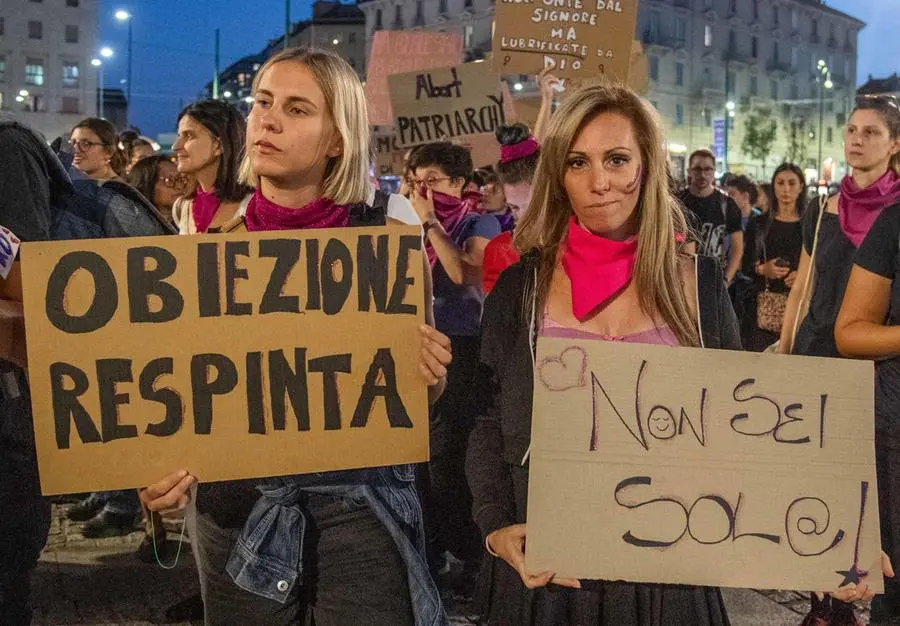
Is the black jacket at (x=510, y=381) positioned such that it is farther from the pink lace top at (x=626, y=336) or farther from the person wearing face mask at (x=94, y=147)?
the person wearing face mask at (x=94, y=147)

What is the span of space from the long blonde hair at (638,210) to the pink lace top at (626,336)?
0.02 meters

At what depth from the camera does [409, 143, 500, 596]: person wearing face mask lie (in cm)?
531

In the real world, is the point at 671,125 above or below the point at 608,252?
above

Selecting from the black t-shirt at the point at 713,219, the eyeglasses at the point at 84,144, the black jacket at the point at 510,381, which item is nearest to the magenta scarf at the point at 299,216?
the black jacket at the point at 510,381

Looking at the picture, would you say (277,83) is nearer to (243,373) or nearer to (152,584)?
(243,373)

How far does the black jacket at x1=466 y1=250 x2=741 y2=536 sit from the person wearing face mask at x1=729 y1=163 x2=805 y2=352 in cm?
547

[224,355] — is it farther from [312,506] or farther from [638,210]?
[638,210]

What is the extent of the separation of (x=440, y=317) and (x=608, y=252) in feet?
9.53

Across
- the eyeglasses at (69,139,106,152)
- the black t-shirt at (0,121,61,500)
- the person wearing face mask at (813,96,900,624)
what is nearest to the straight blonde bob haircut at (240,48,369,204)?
the black t-shirt at (0,121,61,500)

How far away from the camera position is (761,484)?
7.60 feet

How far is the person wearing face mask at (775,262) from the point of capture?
312 inches

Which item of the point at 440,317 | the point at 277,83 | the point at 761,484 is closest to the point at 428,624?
the point at 761,484

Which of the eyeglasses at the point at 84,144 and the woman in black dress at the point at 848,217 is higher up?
the eyeglasses at the point at 84,144

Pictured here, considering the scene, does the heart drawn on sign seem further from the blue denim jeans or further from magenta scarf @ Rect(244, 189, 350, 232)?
magenta scarf @ Rect(244, 189, 350, 232)
